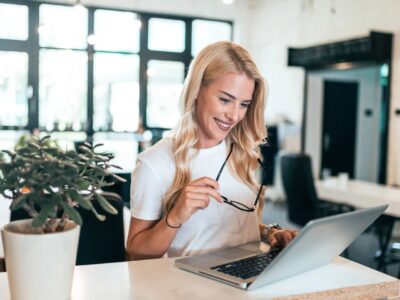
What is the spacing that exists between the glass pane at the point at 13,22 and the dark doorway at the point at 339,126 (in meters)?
4.63

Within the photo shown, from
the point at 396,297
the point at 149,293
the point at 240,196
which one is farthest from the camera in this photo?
the point at 240,196

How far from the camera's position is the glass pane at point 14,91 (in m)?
7.60

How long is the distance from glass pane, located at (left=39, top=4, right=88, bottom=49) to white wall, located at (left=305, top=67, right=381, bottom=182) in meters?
3.65

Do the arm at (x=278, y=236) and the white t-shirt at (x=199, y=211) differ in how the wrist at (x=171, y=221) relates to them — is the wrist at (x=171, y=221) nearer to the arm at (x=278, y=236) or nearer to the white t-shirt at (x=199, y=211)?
the white t-shirt at (x=199, y=211)

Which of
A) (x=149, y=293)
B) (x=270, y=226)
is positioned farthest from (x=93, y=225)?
(x=149, y=293)

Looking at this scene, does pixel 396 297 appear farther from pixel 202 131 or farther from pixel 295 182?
pixel 295 182

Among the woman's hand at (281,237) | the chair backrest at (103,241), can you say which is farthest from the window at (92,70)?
the woman's hand at (281,237)

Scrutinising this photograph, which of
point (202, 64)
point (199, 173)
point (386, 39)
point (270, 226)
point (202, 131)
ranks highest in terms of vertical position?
point (386, 39)

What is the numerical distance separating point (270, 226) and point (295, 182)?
2.77 metres

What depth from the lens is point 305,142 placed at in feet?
23.4

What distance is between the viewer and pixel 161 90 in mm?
8500

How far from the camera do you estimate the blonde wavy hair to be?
4.82ft

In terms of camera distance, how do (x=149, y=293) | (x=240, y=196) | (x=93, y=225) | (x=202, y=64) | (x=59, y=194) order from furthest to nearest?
(x=93, y=225)
(x=240, y=196)
(x=202, y=64)
(x=149, y=293)
(x=59, y=194)

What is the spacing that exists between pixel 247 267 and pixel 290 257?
201 mm
